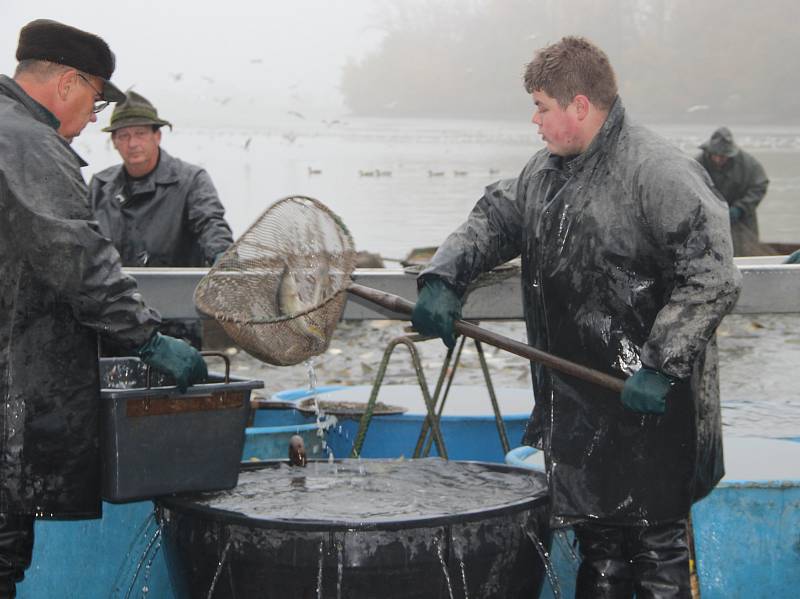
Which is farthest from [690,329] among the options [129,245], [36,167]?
[129,245]

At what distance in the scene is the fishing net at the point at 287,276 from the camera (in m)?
3.89

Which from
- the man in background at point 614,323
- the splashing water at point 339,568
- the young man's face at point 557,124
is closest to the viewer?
the splashing water at point 339,568

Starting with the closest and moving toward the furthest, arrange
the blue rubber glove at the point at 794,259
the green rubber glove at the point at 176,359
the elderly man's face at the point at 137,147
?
the green rubber glove at the point at 176,359, the blue rubber glove at the point at 794,259, the elderly man's face at the point at 137,147

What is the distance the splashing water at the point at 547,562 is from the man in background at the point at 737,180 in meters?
10.2

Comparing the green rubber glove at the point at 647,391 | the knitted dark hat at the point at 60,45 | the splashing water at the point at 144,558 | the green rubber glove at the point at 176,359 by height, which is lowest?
the splashing water at the point at 144,558

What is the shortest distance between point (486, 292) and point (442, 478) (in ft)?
3.56

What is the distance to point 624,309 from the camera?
3.72 meters

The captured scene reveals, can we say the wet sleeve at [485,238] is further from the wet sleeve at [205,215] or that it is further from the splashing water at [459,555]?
Result: the wet sleeve at [205,215]

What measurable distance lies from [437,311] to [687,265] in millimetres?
811

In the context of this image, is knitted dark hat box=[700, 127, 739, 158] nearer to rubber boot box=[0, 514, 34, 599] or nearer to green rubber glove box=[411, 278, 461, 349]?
green rubber glove box=[411, 278, 461, 349]

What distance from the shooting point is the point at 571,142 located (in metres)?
3.81

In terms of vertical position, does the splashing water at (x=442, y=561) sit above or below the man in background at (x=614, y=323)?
below

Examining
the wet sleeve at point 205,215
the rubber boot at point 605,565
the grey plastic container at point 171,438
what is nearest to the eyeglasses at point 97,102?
the grey plastic container at point 171,438

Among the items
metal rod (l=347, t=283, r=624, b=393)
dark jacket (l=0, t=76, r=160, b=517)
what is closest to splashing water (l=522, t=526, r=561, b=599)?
metal rod (l=347, t=283, r=624, b=393)
